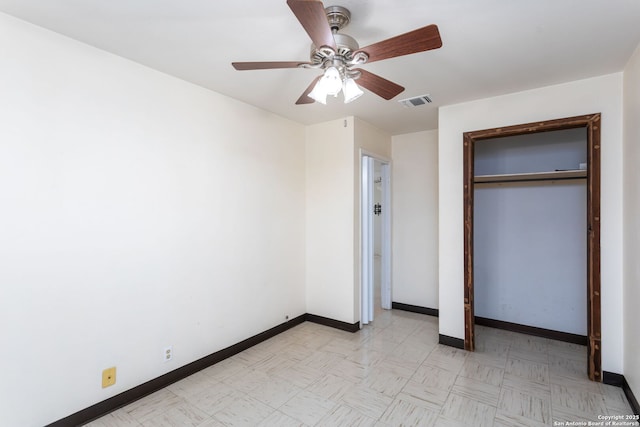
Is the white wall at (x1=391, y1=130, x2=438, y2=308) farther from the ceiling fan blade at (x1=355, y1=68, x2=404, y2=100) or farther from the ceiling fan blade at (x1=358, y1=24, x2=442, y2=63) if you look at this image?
the ceiling fan blade at (x1=358, y1=24, x2=442, y2=63)

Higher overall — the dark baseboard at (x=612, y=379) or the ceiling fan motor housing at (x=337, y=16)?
the ceiling fan motor housing at (x=337, y=16)

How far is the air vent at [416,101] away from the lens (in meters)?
3.08

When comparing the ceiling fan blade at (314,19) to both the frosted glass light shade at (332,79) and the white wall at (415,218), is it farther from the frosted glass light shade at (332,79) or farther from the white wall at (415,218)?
the white wall at (415,218)

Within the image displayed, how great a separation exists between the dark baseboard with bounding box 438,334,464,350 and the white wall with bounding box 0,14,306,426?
6.48 feet

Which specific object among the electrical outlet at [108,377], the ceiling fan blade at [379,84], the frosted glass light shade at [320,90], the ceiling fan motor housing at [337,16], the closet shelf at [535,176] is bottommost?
the electrical outlet at [108,377]

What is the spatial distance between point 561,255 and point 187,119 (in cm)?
404

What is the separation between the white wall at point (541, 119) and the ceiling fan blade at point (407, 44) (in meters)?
1.96

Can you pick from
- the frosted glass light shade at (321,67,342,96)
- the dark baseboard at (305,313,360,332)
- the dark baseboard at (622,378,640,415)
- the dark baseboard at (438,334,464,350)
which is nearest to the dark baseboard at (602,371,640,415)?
the dark baseboard at (622,378,640,415)

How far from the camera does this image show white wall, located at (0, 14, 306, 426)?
1865 mm

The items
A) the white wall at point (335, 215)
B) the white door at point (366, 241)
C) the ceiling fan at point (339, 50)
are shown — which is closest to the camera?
the ceiling fan at point (339, 50)

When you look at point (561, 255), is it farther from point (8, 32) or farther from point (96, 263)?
point (8, 32)

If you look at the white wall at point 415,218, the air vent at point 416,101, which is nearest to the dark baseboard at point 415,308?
the white wall at point 415,218

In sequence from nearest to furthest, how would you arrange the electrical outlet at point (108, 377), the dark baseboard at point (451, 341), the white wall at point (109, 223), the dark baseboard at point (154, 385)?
the white wall at point (109, 223), the dark baseboard at point (154, 385), the electrical outlet at point (108, 377), the dark baseboard at point (451, 341)

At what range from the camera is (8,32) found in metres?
1.83
